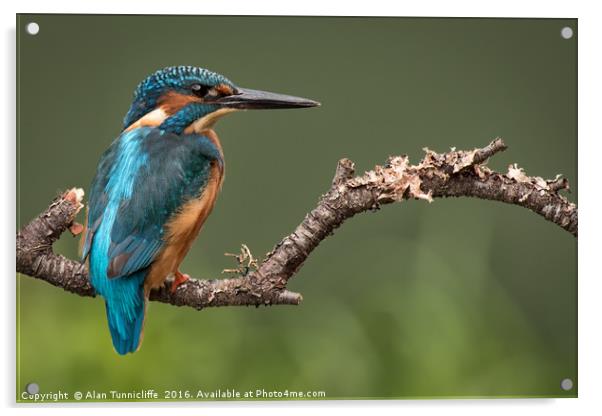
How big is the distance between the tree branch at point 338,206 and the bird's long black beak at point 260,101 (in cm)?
40

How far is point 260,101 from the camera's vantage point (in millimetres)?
3047

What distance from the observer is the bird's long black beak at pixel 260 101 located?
304cm

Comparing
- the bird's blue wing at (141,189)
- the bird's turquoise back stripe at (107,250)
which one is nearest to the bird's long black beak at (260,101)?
the bird's blue wing at (141,189)

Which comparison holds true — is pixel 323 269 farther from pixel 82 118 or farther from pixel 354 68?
pixel 82 118

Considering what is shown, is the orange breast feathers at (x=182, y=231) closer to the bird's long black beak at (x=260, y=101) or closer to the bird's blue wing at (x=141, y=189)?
the bird's blue wing at (x=141, y=189)

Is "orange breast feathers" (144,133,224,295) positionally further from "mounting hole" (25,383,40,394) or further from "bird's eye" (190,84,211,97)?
"mounting hole" (25,383,40,394)

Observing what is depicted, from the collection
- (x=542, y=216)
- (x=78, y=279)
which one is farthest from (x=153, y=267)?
(x=542, y=216)

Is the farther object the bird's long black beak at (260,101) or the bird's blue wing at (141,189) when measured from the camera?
the bird's long black beak at (260,101)

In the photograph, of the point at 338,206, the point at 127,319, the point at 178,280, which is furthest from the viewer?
the point at 178,280

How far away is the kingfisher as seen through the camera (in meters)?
2.86

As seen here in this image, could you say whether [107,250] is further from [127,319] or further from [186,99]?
[186,99]

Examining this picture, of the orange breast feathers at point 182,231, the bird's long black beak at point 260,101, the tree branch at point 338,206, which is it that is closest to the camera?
the tree branch at point 338,206

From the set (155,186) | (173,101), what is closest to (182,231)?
(155,186)

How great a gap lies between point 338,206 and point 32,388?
44.3 inches
